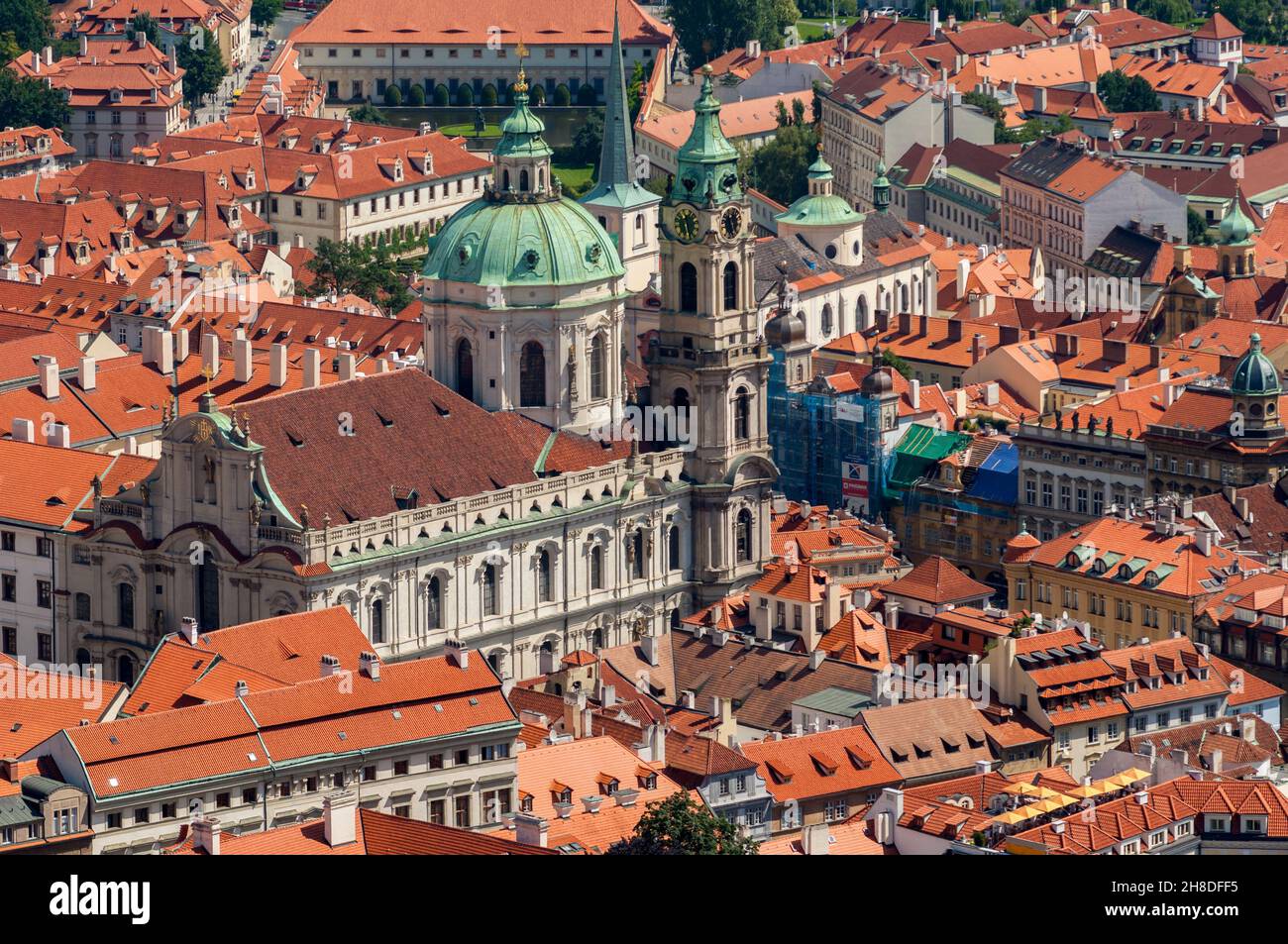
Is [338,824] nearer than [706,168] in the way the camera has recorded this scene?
Yes

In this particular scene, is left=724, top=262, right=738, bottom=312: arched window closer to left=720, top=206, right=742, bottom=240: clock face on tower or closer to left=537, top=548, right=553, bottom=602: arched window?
left=720, top=206, right=742, bottom=240: clock face on tower

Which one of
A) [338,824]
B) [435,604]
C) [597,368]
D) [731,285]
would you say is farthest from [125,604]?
[338,824]

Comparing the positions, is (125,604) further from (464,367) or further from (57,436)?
(464,367)

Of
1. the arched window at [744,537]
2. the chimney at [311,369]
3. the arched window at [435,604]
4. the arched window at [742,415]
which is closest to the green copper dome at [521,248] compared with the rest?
the chimney at [311,369]

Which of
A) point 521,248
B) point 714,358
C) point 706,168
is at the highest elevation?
point 706,168

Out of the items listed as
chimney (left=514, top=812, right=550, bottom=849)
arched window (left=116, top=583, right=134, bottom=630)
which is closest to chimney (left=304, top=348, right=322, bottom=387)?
arched window (left=116, top=583, right=134, bottom=630)

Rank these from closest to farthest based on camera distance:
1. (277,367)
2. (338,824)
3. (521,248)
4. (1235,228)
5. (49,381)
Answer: (338,824), (521,248), (277,367), (49,381), (1235,228)

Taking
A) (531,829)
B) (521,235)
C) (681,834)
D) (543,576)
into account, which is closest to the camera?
(681,834)
